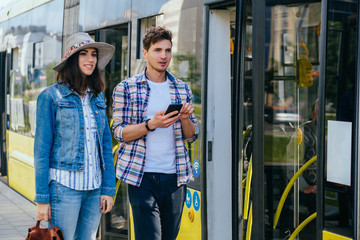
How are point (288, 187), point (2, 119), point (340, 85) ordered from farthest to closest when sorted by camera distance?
1. point (2, 119)
2. point (288, 187)
3. point (340, 85)

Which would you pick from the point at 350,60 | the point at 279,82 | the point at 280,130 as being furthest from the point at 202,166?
the point at 350,60

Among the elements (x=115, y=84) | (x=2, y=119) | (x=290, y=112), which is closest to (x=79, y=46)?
(x=290, y=112)

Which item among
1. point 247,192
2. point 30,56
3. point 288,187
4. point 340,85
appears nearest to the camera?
point 340,85

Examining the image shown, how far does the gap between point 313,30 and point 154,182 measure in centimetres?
194

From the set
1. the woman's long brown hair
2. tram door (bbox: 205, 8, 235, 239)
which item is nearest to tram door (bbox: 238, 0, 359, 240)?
tram door (bbox: 205, 8, 235, 239)

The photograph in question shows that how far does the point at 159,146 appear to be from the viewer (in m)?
3.48

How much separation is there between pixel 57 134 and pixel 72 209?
16.9 inches

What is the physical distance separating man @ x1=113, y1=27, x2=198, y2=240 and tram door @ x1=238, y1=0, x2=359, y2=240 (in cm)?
45

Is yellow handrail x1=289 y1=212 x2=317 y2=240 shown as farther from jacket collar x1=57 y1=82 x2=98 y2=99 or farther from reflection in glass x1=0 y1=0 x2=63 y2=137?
reflection in glass x1=0 y1=0 x2=63 y2=137

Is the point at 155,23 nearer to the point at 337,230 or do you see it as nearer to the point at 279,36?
the point at 279,36

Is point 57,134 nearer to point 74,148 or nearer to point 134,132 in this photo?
point 74,148

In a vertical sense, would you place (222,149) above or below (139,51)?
below

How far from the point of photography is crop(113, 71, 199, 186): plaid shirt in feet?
11.3

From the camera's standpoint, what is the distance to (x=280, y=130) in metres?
4.02
